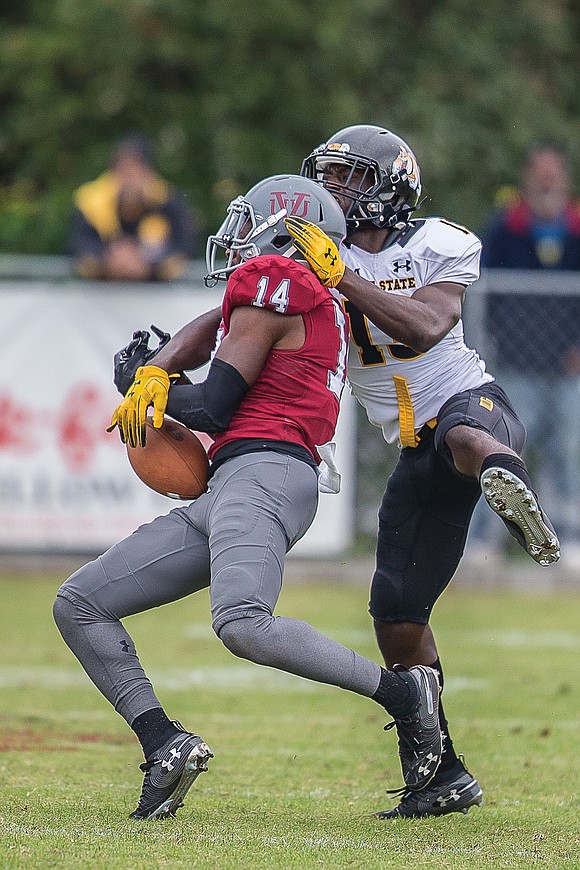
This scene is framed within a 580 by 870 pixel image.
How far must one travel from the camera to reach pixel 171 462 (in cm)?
470

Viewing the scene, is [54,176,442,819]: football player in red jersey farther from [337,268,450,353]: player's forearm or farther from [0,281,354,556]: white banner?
Answer: [0,281,354,556]: white banner

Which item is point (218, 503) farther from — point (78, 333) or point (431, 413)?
point (78, 333)

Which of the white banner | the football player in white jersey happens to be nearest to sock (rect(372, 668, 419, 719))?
the football player in white jersey

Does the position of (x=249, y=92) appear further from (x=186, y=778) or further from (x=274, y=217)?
(x=186, y=778)

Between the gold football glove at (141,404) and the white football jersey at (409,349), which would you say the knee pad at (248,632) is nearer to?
the gold football glove at (141,404)

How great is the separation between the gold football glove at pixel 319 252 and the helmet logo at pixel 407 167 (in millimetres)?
527

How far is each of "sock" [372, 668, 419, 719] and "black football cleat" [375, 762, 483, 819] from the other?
1.47 ft

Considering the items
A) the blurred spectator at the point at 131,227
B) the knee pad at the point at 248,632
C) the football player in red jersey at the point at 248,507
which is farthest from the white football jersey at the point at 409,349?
the blurred spectator at the point at 131,227

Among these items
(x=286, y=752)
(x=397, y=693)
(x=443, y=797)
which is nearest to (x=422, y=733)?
(x=397, y=693)

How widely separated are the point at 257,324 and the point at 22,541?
20.7 feet

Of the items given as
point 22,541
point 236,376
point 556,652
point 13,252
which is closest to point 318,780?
point 236,376

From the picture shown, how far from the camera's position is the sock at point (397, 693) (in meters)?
4.50

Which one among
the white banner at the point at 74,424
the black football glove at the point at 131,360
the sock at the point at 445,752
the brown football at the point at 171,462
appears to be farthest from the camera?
the white banner at the point at 74,424

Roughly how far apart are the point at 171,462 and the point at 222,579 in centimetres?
50
